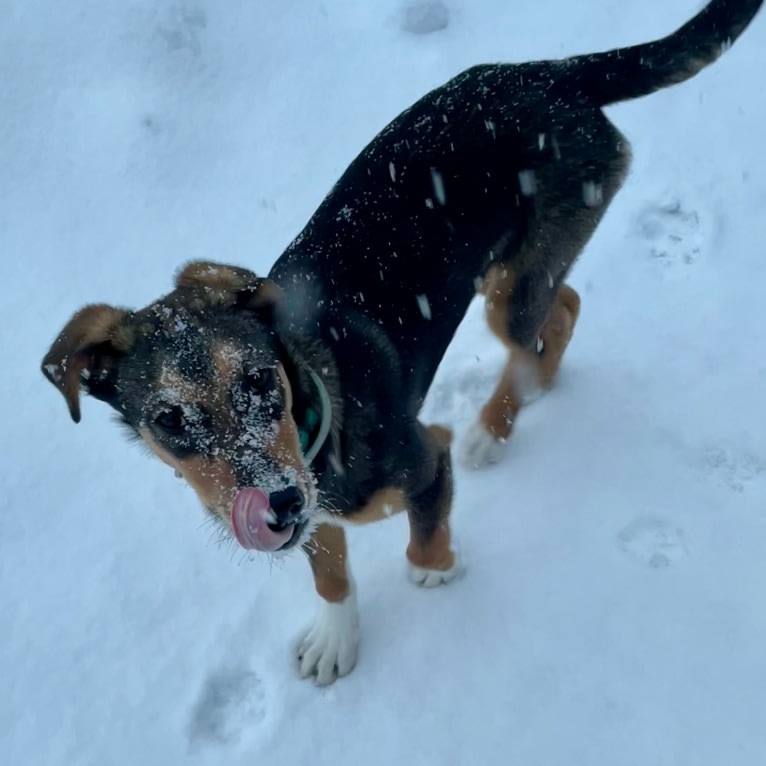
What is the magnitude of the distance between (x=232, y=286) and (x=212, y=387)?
389 millimetres

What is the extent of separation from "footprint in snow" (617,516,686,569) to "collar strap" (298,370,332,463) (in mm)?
1398

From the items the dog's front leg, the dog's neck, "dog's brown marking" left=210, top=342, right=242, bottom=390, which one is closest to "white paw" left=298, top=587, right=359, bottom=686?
the dog's front leg

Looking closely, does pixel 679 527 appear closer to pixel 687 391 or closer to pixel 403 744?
pixel 687 391

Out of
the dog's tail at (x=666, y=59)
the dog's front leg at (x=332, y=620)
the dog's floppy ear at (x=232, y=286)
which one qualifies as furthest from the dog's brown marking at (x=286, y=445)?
the dog's tail at (x=666, y=59)

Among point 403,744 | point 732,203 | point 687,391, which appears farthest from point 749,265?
point 403,744

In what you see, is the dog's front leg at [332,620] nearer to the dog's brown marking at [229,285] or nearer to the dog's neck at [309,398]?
the dog's neck at [309,398]

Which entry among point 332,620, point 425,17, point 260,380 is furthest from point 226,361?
point 425,17

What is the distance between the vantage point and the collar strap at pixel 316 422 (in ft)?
8.58

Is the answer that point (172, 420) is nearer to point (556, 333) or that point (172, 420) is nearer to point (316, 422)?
point (316, 422)

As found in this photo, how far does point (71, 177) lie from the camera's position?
5230 millimetres

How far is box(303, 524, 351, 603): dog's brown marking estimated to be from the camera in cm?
297

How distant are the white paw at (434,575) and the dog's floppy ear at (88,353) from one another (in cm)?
143

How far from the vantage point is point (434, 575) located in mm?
3244

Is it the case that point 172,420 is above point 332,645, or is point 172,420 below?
above
